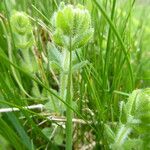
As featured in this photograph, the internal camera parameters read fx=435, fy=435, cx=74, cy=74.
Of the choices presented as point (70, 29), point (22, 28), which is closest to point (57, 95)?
point (70, 29)

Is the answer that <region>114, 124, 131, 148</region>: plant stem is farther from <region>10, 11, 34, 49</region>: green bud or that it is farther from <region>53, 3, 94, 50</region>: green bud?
<region>10, 11, 34, 49</region>: green bud

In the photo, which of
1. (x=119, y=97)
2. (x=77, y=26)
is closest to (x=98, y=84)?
(x=119, y=97)

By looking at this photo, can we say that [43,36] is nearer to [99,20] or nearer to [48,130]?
[99,20]

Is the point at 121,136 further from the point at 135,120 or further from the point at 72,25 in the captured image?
the point at 72,25

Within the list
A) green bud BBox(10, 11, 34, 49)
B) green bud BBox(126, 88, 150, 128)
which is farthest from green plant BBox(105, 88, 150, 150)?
green bud BBox(10, 11, 34, 49)

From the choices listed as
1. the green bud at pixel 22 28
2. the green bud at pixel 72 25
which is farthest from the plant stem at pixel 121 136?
the green bud at pixel 22 28
